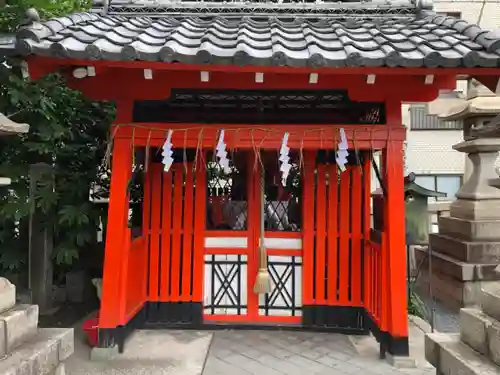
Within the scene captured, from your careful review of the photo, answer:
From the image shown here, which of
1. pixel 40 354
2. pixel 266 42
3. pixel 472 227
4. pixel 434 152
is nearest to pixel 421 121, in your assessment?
pixel 434 152

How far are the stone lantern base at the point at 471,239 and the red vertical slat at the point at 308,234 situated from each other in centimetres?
302

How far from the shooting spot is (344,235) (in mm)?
5844

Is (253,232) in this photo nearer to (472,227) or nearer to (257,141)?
(257,141)

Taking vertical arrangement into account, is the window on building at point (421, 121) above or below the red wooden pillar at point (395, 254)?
above

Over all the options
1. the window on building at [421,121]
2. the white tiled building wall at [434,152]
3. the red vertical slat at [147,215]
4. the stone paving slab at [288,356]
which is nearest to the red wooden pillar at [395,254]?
the stone paving slab at [288,356]

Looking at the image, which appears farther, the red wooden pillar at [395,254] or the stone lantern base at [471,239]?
the stone lantern base at [471,239]

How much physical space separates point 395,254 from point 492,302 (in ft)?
6.14

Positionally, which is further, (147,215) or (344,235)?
(147,215)

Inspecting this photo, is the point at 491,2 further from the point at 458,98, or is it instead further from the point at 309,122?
the point at 309,122

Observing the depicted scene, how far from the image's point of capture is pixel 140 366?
184 inches

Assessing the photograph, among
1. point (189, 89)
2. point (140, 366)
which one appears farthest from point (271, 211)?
point (140, 366)

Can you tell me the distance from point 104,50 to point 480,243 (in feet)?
23.5

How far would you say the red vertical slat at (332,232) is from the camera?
229 inches

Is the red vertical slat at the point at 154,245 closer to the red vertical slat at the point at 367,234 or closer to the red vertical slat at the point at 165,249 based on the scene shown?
the red vertical slat at the point at 165,249
